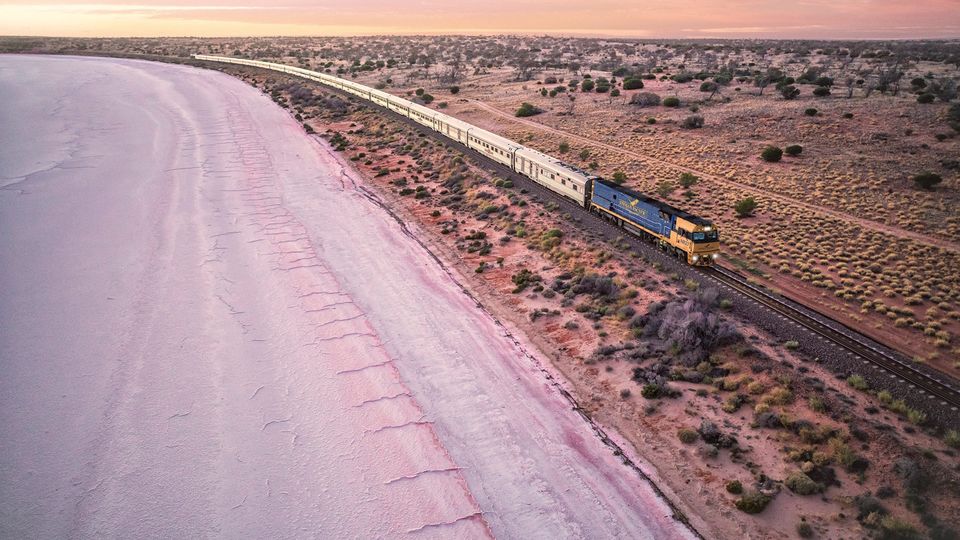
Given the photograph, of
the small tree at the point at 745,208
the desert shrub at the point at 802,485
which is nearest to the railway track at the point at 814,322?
the desert shrub at the point at 802,485

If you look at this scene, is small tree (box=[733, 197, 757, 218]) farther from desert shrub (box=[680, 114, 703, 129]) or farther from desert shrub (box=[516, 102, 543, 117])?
desert shrub (box=[516, 102, 543, 117])

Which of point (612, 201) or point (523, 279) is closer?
point (523, 279)

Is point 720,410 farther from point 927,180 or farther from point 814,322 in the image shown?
point 927,180

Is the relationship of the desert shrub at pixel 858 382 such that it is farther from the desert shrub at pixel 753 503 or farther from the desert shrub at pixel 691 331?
the desert shrub at pixel 753 503

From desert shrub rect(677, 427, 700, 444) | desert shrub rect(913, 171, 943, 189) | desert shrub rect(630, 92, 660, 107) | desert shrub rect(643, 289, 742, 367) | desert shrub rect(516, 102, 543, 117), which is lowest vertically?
desert shrub rect(677, 427, 700, 444)

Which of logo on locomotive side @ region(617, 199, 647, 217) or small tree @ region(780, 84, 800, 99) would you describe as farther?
small tree @ region(780, 84, 800, 99)

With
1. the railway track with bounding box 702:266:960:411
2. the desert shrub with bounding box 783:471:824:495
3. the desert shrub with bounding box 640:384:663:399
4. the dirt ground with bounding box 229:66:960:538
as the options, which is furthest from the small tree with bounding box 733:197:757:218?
the desert shrub with bounding box 783:471:824:495

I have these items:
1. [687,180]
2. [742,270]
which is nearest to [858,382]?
[742,270]
